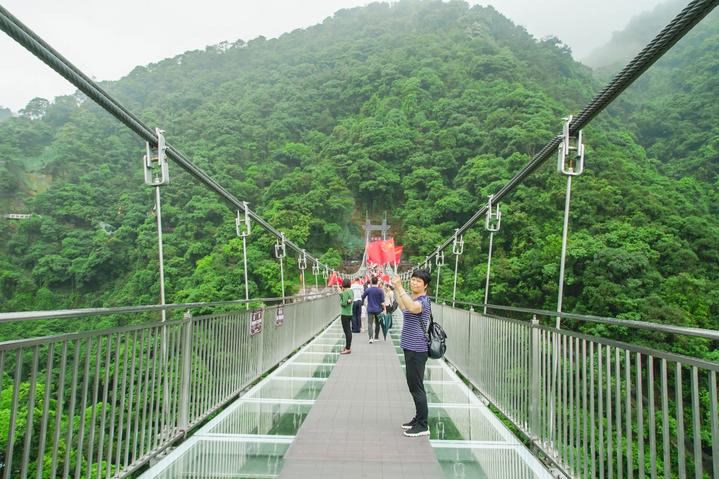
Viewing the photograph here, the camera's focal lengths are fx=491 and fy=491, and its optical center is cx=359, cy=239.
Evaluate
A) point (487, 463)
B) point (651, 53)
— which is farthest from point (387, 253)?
point (651, 53)

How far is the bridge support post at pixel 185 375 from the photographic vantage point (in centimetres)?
286

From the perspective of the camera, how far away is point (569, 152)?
3.63 meters

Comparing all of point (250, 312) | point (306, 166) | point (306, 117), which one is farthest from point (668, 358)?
point (306, 117)

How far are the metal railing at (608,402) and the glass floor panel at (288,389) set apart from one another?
165 centimetres

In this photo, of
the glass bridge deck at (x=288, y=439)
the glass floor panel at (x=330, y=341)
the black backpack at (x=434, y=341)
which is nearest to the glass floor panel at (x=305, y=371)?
the glass bridge deck at (x=288, y=439)

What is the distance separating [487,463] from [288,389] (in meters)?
2.23

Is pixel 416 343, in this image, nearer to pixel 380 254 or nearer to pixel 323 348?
pixel 380 254

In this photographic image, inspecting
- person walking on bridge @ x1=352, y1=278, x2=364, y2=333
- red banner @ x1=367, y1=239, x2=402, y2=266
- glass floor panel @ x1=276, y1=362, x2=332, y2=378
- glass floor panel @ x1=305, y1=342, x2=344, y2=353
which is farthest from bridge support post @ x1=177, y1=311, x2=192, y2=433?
person walking on bridge @ x1=352, y1=278, x2=364, y2=333

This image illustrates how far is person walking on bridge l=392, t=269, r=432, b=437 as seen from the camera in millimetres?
3150

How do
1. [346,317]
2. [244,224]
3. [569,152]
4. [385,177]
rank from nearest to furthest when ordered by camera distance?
[569,152]
[244,224]
[346,317]
[385,177]

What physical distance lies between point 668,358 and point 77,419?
7.08 ft

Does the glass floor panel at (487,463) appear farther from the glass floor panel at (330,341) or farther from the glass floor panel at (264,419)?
the glass floor panel at (330,341)

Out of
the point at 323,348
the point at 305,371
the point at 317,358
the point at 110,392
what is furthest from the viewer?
the point at 323,348

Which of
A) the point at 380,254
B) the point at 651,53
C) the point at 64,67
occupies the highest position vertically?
the point at 651,53
